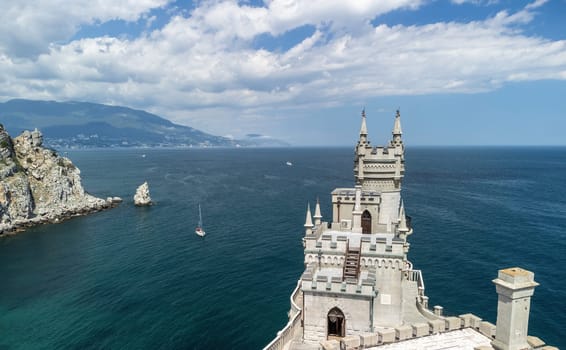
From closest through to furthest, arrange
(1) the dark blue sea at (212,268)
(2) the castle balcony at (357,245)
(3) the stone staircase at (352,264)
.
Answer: (3) the stone staircase at (352,264) → (2) the castle balcony at (357,245) → (1) the dark blue sea at (212,268)

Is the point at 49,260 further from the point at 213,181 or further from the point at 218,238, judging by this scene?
the point at 213,181

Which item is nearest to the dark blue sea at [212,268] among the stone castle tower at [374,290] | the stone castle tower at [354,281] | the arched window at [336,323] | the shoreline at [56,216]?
the shoreline at [56,216]

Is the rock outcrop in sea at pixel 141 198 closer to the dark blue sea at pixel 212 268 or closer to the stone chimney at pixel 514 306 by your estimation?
the dark blue sea at pixel 212 268

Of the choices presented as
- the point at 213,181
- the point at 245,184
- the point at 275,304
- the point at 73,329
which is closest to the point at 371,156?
the point at 275,304

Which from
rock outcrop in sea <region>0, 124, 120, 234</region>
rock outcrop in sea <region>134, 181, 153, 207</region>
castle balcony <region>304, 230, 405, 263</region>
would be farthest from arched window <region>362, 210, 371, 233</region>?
rock outcrop in sea <region>134, 181, 153, 207</region>

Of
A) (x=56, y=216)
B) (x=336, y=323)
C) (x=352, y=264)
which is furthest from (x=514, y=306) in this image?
(x=56, y=216)

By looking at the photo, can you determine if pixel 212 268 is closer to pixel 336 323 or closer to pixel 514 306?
pixel 336 323
